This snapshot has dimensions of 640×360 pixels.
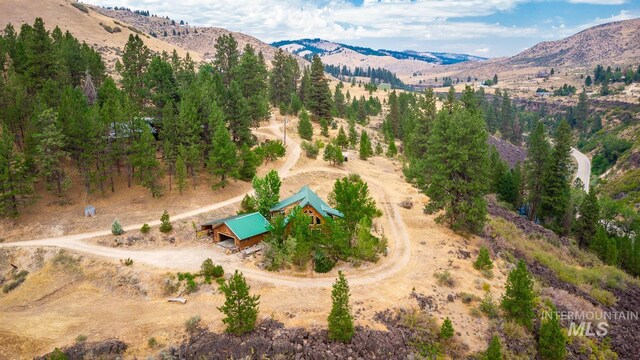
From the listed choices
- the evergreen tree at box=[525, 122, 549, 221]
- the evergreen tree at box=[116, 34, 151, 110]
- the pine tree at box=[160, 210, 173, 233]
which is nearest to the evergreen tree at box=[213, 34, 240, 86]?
the evergreen tree at box=[116, 34, 151, 110]

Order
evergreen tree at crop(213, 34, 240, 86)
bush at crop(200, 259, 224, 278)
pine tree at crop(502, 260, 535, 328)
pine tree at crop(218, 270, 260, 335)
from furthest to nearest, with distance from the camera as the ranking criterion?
1. evergreen tree at crop(213, 34, 240, 86)
2. bush at crop(200, 259, 224, 278)
3. pine tree at crop(502, 260, 535, 328)
4. pine tree at crop(218, 270, 260, 335)

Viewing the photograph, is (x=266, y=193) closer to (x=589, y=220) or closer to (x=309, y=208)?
(x=309, y=208)

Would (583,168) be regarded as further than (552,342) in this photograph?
Yes

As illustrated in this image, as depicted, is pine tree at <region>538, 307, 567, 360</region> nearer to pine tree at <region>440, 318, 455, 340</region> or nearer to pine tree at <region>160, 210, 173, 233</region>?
pine tree at <region>440, 318, 455, 340</region>

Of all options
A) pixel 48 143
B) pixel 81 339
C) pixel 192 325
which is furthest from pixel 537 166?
pixel 48 143

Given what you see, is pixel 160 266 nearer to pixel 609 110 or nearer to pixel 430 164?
pixel 430 164

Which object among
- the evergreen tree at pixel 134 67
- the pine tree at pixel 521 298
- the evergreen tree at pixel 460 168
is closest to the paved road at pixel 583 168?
the evergreen tree at pixel 460 168

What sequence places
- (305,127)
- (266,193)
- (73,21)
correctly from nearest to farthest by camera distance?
1. (266,193)
2. (305,127)
3. (73,21)
